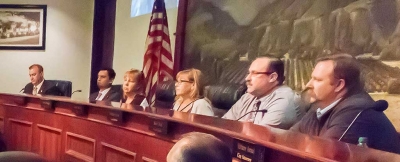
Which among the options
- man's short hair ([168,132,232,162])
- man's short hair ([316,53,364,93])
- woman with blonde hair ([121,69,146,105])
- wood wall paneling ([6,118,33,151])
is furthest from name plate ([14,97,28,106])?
man's short hair ([168,132,232,162])

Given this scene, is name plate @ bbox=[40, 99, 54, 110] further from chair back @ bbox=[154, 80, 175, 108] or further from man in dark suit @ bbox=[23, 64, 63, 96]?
man in dark suit @ bbox=[23, 64, 63, 96]

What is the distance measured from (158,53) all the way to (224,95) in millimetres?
1744

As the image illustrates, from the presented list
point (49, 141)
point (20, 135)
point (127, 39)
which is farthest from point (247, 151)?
point (127, 39)

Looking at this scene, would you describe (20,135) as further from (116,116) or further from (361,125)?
(361,125)

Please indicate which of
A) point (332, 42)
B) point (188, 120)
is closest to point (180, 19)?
point (332, 42)

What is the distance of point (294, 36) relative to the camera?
345 centimetres

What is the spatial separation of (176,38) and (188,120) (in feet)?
9.83

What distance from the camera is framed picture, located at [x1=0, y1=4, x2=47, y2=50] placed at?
682 cm

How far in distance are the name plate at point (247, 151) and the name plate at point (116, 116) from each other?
1176 mm

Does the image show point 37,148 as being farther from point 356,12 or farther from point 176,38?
point 356,12

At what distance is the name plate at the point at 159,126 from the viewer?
2.21 metres

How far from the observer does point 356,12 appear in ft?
9.43

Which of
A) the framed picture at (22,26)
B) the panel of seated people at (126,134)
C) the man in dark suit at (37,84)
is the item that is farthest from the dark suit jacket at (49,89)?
the framed picture at (22,26)

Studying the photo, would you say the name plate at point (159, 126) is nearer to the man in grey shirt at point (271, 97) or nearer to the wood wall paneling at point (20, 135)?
the man in grey shirt at point (271, 97)
